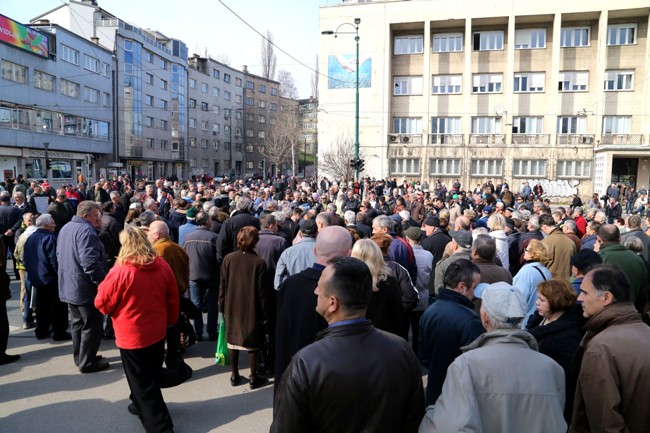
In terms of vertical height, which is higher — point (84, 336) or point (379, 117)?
point (379, 117)

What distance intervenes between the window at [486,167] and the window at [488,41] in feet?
30.8

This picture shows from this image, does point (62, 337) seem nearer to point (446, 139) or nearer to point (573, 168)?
point (446, 139)

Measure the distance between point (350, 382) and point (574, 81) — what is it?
1666 inches

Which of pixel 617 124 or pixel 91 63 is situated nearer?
pixel 617 124

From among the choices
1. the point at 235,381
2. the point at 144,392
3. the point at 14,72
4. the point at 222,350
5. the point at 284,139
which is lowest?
the point at 235,381

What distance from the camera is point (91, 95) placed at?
141 feet

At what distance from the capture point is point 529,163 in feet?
124

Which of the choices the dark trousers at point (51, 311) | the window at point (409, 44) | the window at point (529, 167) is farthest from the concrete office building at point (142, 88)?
the dark trousers at point (51, 311)

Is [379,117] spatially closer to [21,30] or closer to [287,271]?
[21,30]

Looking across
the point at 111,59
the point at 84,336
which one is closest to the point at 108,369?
the point at 84,336

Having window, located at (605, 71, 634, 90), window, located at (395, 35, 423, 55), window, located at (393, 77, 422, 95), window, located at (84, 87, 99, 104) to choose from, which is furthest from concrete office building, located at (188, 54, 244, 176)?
window, located at (605, 71, 634, 90)

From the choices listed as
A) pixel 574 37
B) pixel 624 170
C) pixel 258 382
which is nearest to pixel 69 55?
pixel 574 37

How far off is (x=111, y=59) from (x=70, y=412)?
48639mm

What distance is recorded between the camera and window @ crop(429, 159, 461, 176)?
1545 inches
